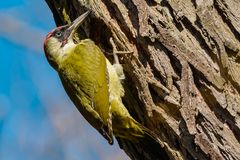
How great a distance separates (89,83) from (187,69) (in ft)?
3.23

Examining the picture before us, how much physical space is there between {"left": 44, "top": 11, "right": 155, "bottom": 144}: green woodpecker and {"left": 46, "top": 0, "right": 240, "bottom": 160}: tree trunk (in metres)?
0.26

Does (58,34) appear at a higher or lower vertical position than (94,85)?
higher

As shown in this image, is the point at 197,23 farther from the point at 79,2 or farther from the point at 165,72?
the point at 79,2

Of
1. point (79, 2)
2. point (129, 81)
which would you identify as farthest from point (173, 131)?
point (79, 2)

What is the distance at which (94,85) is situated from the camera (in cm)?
362

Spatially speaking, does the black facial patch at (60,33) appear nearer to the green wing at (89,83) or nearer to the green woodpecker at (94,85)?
the green woodpecker at (94,85)

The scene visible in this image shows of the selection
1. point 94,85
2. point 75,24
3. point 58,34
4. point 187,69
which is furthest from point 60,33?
point 187,69

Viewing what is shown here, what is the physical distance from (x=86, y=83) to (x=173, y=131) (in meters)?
0.94

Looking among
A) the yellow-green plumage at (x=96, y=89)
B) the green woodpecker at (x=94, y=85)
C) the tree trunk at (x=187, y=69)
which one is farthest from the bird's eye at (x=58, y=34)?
the tree trunk at (x=187, y=69)

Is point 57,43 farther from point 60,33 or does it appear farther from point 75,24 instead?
point 75,24

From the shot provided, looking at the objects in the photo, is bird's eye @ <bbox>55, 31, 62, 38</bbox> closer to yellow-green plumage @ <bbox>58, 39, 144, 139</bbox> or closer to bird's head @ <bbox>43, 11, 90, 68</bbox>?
bird's head @ <bbox>43, 11, 90, 68</bbox>

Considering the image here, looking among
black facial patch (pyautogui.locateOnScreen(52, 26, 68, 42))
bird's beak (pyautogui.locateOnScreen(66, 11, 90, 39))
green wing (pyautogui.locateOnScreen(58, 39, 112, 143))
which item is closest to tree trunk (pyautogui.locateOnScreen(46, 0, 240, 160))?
bird's beak (pyautogui.locateOnScreen(66, 11, 90, 39))

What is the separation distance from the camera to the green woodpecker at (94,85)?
3359 mm

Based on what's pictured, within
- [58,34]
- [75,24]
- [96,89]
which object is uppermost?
[75,24]
